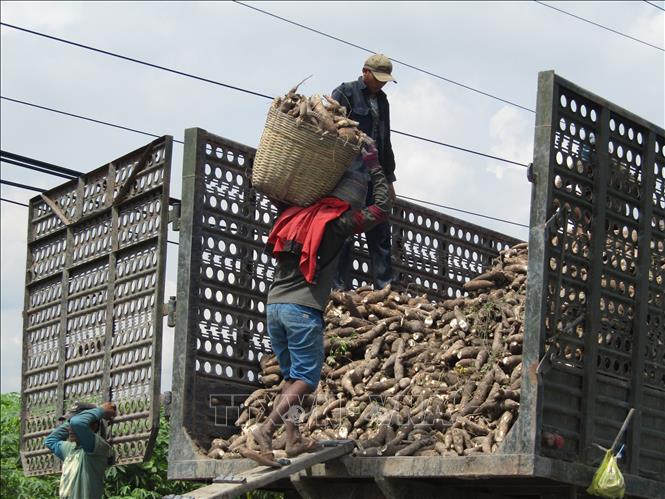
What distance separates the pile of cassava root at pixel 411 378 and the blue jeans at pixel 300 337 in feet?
0.82

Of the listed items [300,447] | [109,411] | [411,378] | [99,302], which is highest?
[99,302]

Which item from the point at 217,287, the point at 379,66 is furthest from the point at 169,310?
the point at 379,66

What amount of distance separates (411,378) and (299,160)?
69.5 inches

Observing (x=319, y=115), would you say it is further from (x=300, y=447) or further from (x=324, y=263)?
(x=300, y=447)

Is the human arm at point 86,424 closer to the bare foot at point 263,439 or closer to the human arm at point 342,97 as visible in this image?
the bare foot at point 263,439

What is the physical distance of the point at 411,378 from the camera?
9477 mm

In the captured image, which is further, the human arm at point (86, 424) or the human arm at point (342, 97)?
the human arm at point (342, 97)

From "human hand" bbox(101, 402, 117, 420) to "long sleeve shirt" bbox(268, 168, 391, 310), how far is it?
69.8 inches

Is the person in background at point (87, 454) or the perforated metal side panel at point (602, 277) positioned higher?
the perforated metal side panel at point (602, 277)

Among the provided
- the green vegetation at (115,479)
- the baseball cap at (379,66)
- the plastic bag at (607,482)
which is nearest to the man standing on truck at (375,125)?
the baseball cap at (379,66)

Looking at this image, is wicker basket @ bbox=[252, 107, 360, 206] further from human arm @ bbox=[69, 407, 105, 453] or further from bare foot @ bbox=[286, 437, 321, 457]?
human arm @ bbox=[69, 407, 105, 453]

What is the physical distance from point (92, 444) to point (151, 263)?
1.35m

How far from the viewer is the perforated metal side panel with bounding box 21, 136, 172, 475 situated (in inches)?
385

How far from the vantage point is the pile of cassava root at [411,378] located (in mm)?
8500
